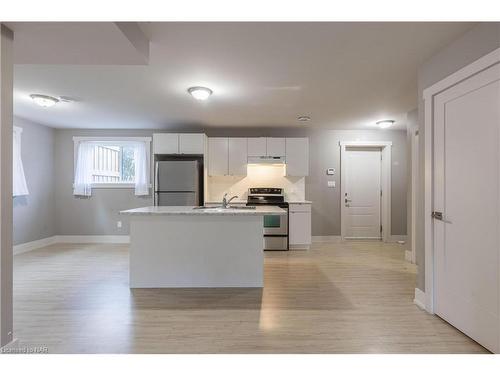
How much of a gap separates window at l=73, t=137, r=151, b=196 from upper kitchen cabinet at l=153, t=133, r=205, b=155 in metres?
0.62

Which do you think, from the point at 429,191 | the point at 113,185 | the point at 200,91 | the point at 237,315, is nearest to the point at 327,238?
the point at 429,191

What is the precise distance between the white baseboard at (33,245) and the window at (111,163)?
3.44 feet

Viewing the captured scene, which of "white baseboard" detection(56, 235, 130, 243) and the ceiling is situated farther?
"white baseboard" detection(56, 235, 130, 243)

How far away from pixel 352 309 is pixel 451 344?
2.44 ft

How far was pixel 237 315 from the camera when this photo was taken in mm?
2307

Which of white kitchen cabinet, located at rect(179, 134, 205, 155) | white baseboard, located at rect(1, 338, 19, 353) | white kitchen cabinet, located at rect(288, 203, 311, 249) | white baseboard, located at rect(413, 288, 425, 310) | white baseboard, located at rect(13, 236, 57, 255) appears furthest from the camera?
white kitchen cabinet, located at rect(179, 134, 205, 155)

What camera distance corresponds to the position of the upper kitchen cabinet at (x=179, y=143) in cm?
489

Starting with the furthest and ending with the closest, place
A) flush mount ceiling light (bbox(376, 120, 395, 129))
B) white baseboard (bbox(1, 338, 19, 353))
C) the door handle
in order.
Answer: flush mount ceiling light (bbox(376, 120, 395, 129))
the door handle
white baseboard (bbox(1, 338, 19, 353))

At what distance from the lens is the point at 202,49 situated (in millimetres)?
2211

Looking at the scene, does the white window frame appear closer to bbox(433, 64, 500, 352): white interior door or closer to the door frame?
the door frame

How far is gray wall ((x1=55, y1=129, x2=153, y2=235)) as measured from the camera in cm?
538

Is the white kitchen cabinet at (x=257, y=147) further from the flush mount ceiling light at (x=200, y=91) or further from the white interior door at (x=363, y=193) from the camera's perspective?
the flush mount ceiling light at (x=200, y=91)

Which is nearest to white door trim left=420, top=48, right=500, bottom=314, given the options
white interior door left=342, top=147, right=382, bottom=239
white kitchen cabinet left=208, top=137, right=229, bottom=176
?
white interior door left=342, top=147, right=382, bottom=239
